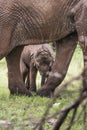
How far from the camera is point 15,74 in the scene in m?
8.41

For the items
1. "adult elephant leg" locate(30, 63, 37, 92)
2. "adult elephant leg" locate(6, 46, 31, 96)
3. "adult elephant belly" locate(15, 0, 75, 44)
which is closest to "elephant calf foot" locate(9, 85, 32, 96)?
"adult elephant leg" locate(6, 46, 31, 96)

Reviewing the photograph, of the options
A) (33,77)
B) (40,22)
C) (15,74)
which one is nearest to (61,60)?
(15,74)

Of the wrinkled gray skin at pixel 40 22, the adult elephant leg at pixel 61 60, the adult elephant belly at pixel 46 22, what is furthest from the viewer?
the adult elephant leg at pixel 61 60

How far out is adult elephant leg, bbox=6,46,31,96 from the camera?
830 cm

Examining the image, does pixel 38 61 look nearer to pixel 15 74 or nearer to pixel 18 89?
pixel 15 74

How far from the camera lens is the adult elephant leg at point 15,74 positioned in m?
8.30

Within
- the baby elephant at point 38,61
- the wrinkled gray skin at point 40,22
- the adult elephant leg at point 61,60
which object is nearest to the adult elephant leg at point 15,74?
the adult elephant leg at point 61,60

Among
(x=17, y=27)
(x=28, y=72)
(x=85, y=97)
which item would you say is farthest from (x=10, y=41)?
(x=85, y=97)

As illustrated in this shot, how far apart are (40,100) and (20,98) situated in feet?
1.24

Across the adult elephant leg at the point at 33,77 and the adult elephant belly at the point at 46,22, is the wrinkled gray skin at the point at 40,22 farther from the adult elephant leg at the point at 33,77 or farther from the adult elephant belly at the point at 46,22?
the adult elephant leg at the point at 33,77

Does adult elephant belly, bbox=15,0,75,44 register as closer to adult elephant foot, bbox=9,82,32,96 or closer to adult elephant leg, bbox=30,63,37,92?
adult elephant foot, bbox=9,82,32,96

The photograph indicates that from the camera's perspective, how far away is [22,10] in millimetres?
7574

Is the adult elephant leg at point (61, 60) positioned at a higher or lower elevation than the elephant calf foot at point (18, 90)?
higher

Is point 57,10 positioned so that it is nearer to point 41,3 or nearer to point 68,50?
point 41,3
